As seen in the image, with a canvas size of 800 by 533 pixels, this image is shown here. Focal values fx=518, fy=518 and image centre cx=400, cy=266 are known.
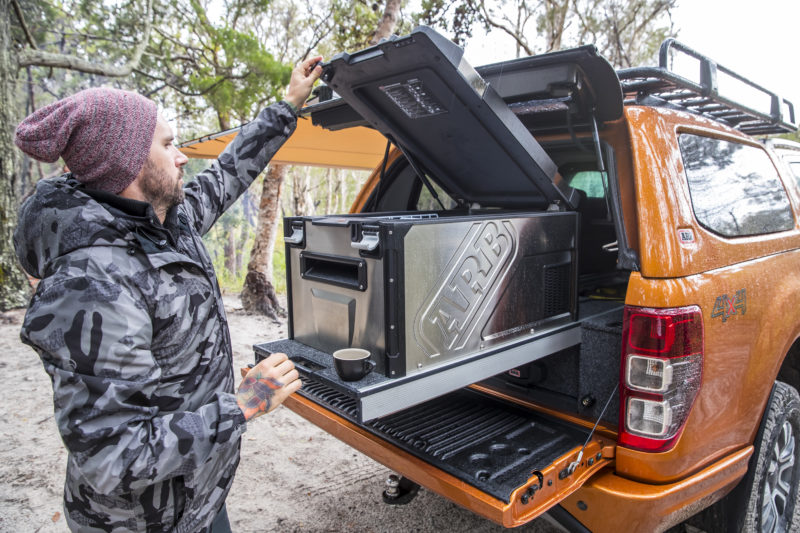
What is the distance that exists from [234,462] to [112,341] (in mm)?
629

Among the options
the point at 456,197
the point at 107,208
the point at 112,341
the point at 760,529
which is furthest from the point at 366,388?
the point at 760,529

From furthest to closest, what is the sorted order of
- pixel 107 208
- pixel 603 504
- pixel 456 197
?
1. pixel 456 197
2. pixel 603 504
3. pixel 107 208

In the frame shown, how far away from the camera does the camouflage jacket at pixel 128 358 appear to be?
3.82ft

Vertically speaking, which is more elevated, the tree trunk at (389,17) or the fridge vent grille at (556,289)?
the tree trunk at (389,17)

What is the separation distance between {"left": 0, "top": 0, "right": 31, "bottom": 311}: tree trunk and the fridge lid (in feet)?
21.8

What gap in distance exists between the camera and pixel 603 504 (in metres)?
1.78

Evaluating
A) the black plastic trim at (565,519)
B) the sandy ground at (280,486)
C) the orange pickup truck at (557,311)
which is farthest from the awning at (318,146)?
the black plastic trim at (565,519)

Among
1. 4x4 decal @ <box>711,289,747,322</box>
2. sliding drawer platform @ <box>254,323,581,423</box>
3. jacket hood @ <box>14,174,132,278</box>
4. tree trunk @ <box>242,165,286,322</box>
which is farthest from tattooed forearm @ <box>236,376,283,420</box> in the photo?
tree trunk @ <box>242,165,286,322</box>

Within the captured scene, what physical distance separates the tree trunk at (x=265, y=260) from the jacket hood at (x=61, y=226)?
20.3 ft

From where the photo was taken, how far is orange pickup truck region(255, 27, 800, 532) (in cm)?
172

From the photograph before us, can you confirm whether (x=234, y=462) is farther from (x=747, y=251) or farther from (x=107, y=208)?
(x=747, y=251)

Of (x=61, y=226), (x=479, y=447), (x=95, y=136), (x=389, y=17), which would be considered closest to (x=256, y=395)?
(x=61, y=226)

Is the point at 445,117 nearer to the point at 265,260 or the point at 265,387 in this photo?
the point at 265,387

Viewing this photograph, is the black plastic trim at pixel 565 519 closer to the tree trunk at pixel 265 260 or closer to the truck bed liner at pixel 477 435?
the truck bed liner at pixel 477 435
